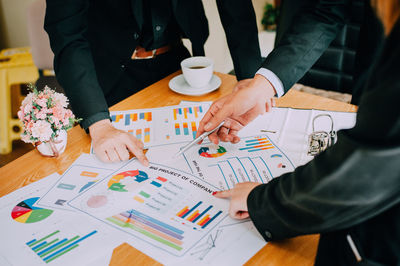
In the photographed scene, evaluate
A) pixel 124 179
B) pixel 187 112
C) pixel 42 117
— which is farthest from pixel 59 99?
pixel 187 112

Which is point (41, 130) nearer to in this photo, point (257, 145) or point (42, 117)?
point (42, 117)

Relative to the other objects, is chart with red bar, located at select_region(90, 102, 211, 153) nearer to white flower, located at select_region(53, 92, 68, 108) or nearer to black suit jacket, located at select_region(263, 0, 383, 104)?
white flower, located at select_region(53, 92, 68, 108)

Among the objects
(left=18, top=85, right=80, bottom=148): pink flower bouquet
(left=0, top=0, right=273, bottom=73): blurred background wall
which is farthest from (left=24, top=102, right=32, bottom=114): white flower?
(left=0, top=0, right=273, bottom=73): blurred background wall

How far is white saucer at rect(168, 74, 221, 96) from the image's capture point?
4.08 ft

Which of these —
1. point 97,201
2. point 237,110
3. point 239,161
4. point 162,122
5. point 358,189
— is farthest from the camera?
point 162,122

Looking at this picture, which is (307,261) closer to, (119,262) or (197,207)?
(197,207)

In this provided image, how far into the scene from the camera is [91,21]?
1266 millimetres

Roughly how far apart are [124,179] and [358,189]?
1.84 ft

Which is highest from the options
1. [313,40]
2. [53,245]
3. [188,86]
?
[313,40]

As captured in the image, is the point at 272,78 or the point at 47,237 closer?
the point at 47,237

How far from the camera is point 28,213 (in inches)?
29.6

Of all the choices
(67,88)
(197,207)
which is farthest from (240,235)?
(67,88)

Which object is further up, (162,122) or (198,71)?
(198,71)

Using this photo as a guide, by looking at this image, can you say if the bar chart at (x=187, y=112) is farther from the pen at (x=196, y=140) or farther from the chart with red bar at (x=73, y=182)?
the chart with red bar at (x=73, y=182)
